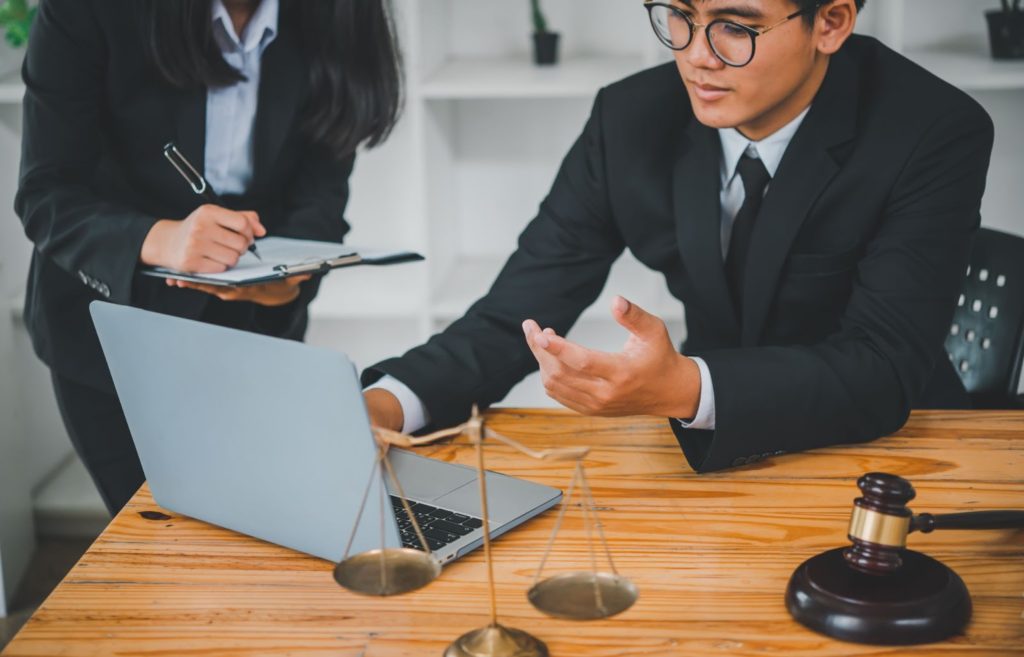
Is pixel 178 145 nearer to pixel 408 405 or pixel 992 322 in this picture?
pixel 408 405

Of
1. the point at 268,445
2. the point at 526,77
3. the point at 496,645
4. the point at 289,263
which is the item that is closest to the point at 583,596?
the point at 496,645

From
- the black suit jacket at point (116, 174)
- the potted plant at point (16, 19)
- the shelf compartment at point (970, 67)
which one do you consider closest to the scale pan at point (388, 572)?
the black suit jacket at point (116, 174)

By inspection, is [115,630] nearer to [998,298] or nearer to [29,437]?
[998,298]

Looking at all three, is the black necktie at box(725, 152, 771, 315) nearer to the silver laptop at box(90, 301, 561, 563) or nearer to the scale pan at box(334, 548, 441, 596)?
the silver laptop at box(90, 301, 561, 563)

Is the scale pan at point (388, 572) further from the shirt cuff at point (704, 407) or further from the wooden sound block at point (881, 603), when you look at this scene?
the shirt cuff at point (704, 407)

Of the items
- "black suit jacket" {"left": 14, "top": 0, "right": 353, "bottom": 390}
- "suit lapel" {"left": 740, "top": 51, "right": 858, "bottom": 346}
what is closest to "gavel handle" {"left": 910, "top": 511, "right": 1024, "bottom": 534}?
"suit lapel" {"left": 740, "top": 51, "right": 858, "bottom": 346}

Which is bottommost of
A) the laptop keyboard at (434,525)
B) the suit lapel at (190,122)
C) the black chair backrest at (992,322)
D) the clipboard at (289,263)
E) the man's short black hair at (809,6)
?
the black chair backrest at (992,322)

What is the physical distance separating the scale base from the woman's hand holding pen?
88 centimetres

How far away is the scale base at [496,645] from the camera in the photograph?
2.78 feet

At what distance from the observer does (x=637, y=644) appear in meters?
0.88

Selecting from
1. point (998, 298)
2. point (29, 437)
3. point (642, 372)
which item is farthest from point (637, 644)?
point (29, 437)

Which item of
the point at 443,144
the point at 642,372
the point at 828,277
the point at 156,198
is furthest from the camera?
the point at 443,144

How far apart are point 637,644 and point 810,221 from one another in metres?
0.85

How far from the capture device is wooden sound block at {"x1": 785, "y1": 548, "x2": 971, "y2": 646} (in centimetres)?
88
